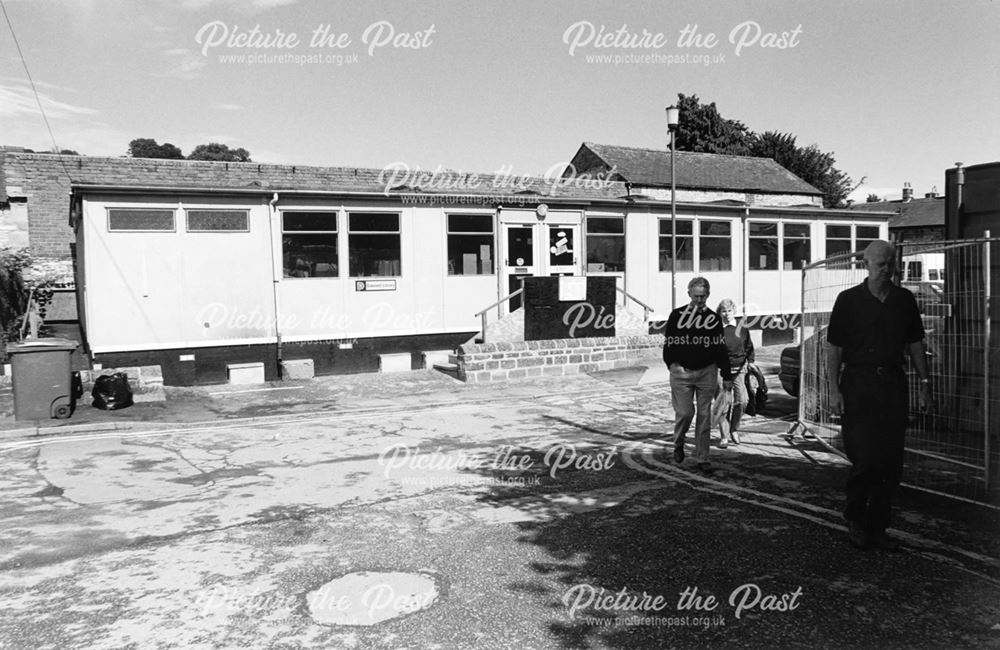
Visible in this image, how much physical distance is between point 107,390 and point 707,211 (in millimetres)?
15346

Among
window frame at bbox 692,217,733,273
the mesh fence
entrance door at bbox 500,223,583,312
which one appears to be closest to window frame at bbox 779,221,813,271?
window frame at bbox 692,217,733,273

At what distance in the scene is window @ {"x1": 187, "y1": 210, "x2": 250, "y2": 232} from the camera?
14.7 meters

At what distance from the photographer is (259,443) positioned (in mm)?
9266

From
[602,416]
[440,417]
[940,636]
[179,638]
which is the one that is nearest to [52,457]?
[440,417]

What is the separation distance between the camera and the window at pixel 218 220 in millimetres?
14664

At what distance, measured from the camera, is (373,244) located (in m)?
16.3

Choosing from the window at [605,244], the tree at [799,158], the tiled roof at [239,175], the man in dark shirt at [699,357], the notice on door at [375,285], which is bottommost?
the man in dark shirt at [699,357]

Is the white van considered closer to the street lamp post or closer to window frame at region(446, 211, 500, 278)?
the street lamp post

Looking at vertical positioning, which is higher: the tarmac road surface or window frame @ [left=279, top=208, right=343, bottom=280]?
window frame @ [left=279, top=208, right=343, bottom=280]

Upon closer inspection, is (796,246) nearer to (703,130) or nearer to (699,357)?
(699,357)

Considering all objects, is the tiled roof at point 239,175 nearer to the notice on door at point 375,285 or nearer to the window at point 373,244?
the window at point 373,244

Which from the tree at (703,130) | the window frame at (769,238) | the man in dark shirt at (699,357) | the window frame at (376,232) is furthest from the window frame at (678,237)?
the tree at (703,130)

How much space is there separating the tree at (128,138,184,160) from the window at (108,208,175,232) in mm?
64526

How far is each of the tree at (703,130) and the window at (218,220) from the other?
155 ft
